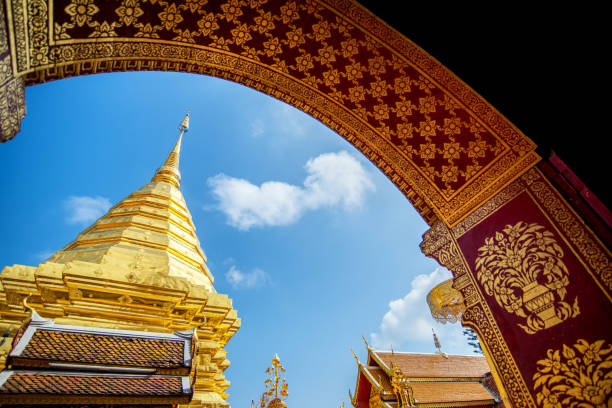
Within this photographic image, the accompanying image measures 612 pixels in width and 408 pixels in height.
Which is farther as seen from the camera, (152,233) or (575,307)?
(152,233)

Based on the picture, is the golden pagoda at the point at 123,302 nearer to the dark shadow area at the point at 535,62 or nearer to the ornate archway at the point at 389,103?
the ornate archway at the point at 389,103

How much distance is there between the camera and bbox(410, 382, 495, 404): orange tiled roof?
407 inches

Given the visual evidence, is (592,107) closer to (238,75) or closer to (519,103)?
(519,103)

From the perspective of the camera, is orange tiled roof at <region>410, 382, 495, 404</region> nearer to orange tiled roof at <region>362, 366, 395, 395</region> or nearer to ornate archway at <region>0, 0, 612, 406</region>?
orange tiled roof at <region>362, 366, 395, 395</region>

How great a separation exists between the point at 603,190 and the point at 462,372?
1296 cm

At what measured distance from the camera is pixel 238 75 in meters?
3.59

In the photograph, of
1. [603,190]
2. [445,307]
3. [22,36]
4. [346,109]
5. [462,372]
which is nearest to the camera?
[22,36]

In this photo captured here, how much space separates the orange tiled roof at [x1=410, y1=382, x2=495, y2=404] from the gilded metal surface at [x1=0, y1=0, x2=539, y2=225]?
386 inches

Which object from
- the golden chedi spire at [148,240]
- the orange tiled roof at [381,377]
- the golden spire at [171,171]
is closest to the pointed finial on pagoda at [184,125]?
the golden spire at [171,171]

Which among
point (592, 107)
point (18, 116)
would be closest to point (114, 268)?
point (18, 116)

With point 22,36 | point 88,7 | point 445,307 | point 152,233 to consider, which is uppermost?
point 152,233

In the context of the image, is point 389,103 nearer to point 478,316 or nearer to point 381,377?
point 478,316

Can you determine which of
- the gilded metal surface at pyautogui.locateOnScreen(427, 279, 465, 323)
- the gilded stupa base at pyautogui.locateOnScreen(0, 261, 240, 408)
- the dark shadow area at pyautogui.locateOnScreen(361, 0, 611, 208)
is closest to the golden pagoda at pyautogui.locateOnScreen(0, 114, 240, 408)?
the gilded stupa base at pyautogui.locateOnScreen(0, 261, 240, 408)

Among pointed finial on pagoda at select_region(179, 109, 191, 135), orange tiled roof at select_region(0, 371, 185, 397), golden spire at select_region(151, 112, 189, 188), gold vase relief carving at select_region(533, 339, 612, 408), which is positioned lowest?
gold vase relief carving at select_region(533, 339, 612, 408)
